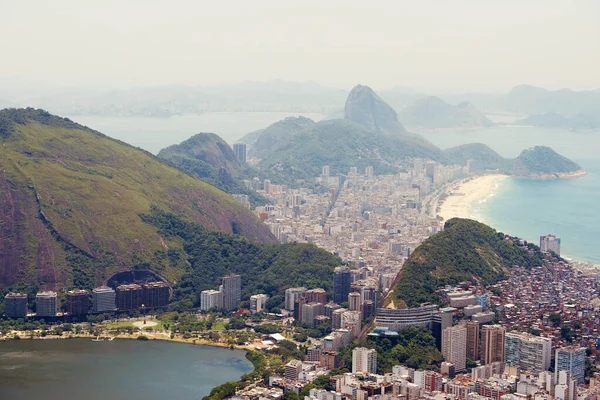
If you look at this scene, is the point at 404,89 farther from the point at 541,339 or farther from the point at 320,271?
the point at 541,339

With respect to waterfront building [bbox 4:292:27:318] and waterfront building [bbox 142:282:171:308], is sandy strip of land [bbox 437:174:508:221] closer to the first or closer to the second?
waterfront building [bbox 142:282:171:308]

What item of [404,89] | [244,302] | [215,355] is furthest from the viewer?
[404,89]

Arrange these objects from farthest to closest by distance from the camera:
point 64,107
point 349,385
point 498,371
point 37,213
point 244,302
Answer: point 64,107 → point 37,213 → point 244,302 → point 498,371 → point 349,385

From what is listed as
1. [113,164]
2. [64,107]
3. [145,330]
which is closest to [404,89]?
[64,107]

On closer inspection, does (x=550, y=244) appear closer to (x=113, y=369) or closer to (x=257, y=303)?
(x=257, y=303)

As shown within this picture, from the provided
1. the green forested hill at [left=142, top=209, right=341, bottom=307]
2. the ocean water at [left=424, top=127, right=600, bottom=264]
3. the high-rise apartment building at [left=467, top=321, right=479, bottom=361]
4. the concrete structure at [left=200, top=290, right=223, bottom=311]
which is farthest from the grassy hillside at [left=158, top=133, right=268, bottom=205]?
the high-rise apartment building at [left=467, top=321, right=479, bottom=361]

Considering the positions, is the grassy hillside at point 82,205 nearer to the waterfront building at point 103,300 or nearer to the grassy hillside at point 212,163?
the waterfront building at point 103,300

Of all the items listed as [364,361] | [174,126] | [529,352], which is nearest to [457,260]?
[529,352]
